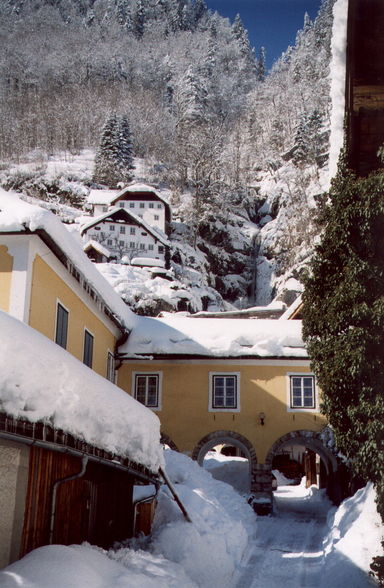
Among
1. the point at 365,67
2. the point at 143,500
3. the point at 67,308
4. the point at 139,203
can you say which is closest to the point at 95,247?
the point at 139,203

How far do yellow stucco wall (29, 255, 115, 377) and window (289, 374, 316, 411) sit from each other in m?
7.40

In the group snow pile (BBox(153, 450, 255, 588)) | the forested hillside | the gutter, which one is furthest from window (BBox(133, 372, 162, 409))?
the forested hillside

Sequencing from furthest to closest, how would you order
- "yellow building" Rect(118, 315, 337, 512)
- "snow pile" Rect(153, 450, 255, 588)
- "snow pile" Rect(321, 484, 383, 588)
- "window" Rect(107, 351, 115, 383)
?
1. "yellow building" Rect(118, 315, 337, 512)
2. "window" Rect(107, 351, 115, 383)
3. "snow pile" Rect(153, 450, 255, 588)
4. "snow pile" Rect(321, 484, 383, 588)

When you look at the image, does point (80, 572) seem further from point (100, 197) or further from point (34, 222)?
point (100, 197)

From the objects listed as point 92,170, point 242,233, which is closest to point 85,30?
point 92,170

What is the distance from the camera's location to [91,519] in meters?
9.23

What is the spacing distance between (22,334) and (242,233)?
220 ft

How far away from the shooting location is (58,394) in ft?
20.5

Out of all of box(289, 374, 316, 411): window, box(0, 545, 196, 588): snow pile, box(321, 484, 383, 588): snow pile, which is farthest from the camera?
box(289, 374, 316, 411): window

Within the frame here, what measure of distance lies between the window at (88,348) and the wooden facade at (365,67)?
1094cm

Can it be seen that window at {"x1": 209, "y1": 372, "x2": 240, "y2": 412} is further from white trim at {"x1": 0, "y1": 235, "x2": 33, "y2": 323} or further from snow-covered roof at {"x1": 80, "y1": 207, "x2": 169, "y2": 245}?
snow-covered roof at {"x1": 80, "y1": 207, "x2": 169, "y2": 245}

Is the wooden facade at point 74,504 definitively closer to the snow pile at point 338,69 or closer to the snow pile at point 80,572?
the snow pile at point 80,572

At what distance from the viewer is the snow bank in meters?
8.39

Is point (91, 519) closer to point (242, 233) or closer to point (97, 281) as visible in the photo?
→ point (97, 281)
